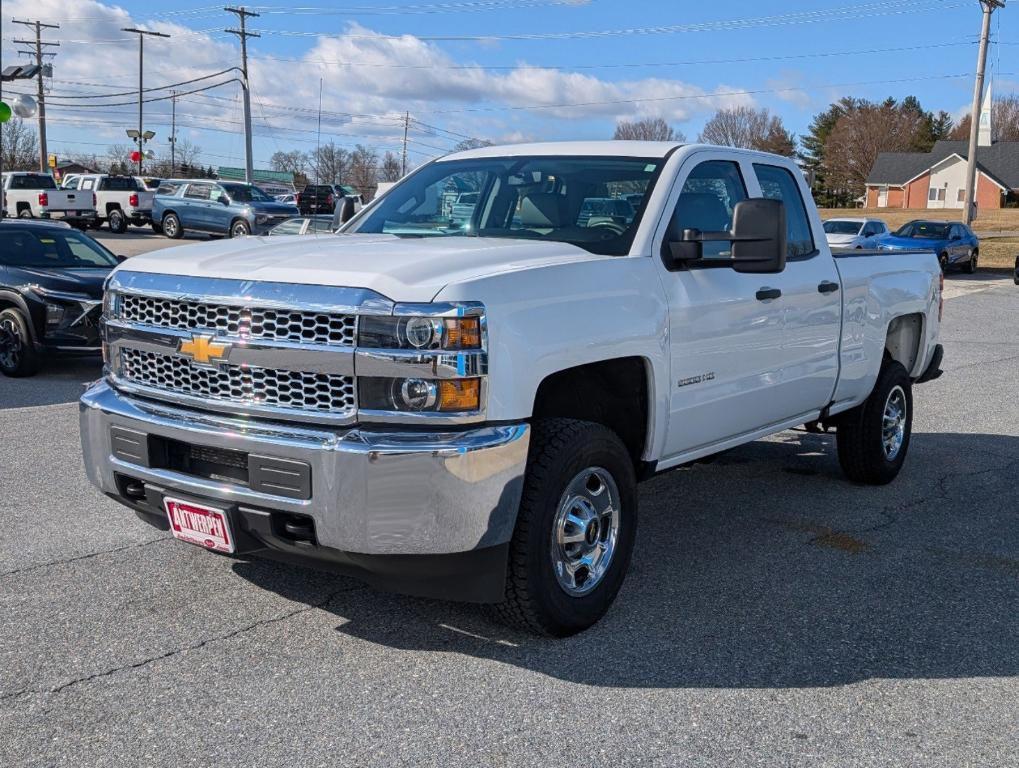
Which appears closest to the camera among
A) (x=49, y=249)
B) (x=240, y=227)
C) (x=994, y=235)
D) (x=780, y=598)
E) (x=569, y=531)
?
(x=569, y=531)

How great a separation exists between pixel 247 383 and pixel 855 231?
101 ft

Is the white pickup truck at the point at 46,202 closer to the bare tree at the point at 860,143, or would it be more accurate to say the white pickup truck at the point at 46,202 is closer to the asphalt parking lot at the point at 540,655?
the asphalt parking lot at the point at 540,655

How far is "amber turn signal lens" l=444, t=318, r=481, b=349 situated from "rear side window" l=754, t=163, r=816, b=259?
8.79ft

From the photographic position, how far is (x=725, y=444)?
5.45 meters

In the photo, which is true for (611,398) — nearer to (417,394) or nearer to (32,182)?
(417,394)

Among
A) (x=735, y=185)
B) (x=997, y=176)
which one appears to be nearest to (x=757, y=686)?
(x=735, y=185)

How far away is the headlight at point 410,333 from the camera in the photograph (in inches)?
147

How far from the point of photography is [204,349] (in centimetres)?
406

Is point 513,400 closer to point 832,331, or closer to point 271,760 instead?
point 271,760

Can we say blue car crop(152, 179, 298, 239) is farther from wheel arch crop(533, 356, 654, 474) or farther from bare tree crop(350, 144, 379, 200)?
bare tree crop(350, 144, 379, 200)

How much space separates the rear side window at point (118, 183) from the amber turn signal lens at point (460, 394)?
38.1 m

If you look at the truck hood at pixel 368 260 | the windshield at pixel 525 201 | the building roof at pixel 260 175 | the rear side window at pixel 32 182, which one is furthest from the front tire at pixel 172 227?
the building roof at pixel 260 175

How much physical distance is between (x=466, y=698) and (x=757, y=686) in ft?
3.45

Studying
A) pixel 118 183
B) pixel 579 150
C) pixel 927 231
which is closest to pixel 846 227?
pixel 927 231
